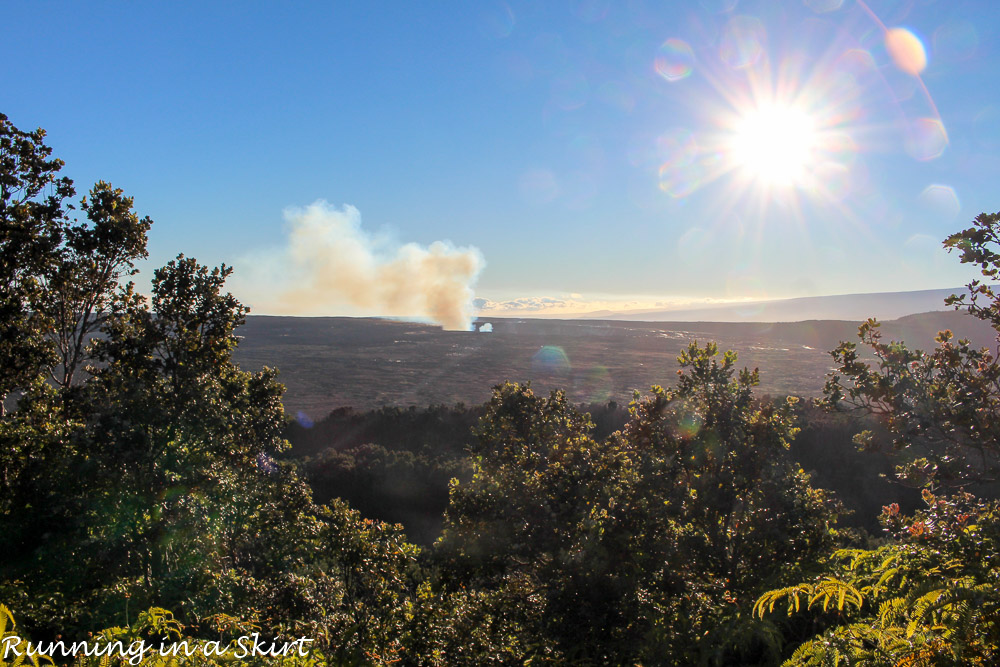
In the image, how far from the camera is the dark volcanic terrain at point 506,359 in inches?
1281

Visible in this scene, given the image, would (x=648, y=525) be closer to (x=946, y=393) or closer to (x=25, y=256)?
(x=946, y=393)

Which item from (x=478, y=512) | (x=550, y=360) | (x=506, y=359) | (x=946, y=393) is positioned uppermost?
(x=946, y=393)

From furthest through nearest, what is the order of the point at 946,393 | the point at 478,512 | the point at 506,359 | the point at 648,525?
the point at 506,359
the point at 478,512
the point at 648,525
the point at 946,393

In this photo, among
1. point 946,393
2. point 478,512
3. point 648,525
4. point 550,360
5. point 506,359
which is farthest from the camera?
point 506,359

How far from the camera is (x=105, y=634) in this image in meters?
2.98

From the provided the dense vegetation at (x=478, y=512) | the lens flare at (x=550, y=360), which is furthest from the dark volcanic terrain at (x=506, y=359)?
the dense vegetation at (x=478, y=512)

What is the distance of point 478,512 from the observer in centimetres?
687

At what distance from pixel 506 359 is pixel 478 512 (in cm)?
3926

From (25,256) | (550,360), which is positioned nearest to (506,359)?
(550,360)

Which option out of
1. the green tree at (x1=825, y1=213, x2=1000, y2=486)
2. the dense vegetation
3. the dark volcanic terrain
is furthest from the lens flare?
the green tree at (x1=825, y1=213, x2=1000, y2=486)

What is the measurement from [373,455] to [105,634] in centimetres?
1825

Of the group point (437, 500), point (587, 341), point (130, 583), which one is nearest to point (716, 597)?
point (130, 583)

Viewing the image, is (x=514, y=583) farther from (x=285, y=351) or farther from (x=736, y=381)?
(x=285, y=351)

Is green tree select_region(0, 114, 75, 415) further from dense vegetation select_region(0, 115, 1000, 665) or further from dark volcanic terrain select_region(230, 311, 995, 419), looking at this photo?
dark volcanic terrain select_region(230, 311, 995, 419)
